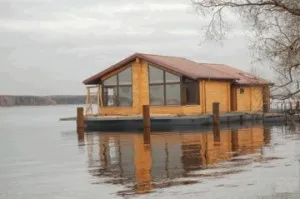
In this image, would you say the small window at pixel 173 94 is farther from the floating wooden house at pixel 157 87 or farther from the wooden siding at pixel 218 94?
the wooden siding at pixel 218 94

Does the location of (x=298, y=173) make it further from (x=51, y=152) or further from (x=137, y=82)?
(x=137, y=82)

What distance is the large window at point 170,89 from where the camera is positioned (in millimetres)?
41750

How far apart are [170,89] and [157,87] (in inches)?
43.5

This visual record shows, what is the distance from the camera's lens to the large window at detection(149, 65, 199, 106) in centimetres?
4175

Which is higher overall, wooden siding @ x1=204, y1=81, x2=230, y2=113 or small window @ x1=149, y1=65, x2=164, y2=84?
small window @ x1=149, y1=65, x2=164, y2=84

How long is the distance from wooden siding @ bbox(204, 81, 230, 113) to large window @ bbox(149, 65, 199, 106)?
133 cm

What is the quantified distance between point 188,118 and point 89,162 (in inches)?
764

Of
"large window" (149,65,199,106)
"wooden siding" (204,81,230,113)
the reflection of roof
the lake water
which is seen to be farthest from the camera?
"wooden siding" (204,81,230,113)

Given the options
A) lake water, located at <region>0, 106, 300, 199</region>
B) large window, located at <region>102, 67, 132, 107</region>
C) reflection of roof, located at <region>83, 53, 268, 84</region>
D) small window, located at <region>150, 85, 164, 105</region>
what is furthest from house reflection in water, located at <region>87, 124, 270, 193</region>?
large window, located at <region>102, 67, 132, 107</region>

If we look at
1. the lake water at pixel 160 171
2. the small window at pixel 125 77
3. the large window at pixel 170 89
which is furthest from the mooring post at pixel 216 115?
the lake water at pixel 160 171

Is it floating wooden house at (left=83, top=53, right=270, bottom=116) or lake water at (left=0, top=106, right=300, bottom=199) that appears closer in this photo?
lake water at (left=0, top=106, right=300, bottom=199)

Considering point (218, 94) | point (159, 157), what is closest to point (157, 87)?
point (218, 94)

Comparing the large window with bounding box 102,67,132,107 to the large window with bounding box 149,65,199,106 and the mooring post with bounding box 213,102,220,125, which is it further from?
the mooring post with bounding box 213,102,220,125

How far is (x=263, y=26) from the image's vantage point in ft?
50.2
